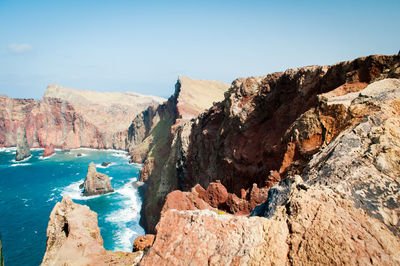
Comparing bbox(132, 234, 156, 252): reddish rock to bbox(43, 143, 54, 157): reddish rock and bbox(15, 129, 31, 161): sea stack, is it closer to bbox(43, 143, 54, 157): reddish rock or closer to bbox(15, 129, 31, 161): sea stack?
bbox(15, 129, 31, 161): sea stack

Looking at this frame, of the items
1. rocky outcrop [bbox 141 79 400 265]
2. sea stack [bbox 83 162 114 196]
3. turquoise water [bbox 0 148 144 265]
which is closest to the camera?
rocky outcrop [bbox 141 79 400 265]

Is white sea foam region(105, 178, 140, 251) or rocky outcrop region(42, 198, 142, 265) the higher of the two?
rocky outcrop region(42, 198, 142, 265)

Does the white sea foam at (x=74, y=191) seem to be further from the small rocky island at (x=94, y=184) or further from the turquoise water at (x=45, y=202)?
the small rocky island at (x=94, y=184)

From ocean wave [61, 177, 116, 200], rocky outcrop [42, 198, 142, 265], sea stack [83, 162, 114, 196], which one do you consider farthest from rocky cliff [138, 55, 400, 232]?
ocean wave [61, 177, 116, 200]

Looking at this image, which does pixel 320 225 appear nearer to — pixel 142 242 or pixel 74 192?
pixel 142 242

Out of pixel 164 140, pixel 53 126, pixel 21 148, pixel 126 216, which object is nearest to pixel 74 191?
pixel 126 216

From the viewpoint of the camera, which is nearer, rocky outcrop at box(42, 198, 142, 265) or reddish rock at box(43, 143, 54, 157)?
rocky outcrop at box(42, 198, 142, 265)
